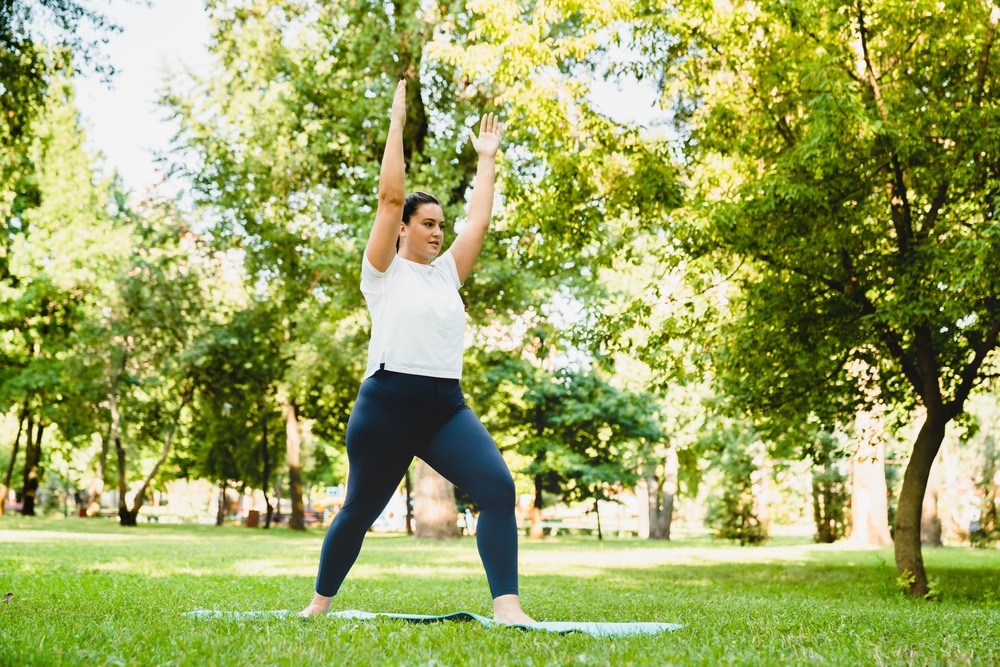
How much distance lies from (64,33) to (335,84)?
429 inches

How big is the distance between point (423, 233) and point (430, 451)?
Result: 1083 millimetres

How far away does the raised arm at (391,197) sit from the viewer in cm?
428

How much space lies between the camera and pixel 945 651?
3.86 metres

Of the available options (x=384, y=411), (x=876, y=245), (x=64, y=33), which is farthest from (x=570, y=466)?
(x=384, y=411)

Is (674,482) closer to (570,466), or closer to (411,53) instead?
(570,466)

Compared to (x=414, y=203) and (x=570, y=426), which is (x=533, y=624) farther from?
(x=570, y=426)

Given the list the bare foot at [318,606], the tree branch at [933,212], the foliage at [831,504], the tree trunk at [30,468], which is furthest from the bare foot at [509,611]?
the tree trunk at [30,468]

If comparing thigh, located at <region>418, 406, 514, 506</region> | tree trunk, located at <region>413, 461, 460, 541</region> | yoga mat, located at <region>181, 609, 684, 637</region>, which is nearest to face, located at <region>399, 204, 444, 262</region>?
thigh, located at <region>418, 406, 514, 506</region>

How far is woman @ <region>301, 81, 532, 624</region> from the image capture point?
437cm

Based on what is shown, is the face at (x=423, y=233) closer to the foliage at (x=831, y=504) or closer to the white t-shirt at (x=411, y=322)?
the white t-shirt at (x=411, y=322)

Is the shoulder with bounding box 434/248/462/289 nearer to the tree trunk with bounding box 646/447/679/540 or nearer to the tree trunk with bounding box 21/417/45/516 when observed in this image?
the tree trunk with bounding box 646/447/679/540

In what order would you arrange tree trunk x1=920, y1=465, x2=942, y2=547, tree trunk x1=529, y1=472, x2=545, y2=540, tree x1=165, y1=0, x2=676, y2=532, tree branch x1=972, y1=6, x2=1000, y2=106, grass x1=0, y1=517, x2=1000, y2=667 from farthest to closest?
1. tree trunk x1=529, y1=472, x2=545, y2=540
2. tree trunk x1=920, y1=465, x2=942, y2=547
3. tree x1=165, y1=0, x2=676, y2=532
4. tree branch x1=972, y1=6, x2=1000, y2=106
5. grass x1=0, y1=517, x2=1000, y2=667

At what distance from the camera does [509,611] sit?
14.3ft

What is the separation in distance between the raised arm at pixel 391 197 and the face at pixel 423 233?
0.26 metres
